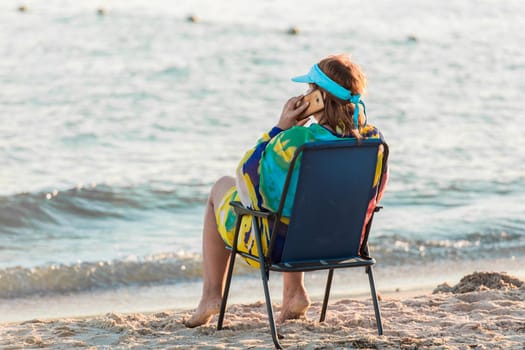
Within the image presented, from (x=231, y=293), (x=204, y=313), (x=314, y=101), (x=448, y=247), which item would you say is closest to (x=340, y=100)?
(x=314, y=101)

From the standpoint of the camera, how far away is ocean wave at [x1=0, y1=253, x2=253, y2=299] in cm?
610

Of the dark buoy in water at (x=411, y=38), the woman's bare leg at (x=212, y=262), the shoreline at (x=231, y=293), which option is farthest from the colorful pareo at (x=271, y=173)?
the dark buoy in water at (x=411, y=38)

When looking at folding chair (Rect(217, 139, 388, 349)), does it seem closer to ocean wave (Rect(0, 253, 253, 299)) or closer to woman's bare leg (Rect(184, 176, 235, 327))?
woman's bare leg (Rect(184, 176, 235, 327))

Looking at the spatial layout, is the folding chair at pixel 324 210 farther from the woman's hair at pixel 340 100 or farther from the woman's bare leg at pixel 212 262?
the woman's bare leg at pixel 212 262

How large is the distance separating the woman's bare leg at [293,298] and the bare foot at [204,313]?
326 millimetres

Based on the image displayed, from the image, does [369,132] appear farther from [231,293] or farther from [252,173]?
[231,293]

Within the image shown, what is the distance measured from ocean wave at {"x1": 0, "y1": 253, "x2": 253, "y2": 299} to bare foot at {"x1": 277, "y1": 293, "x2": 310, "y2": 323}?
207cm

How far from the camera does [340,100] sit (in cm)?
380

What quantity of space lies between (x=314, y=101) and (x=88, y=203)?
510cm

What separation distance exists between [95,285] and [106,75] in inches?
368

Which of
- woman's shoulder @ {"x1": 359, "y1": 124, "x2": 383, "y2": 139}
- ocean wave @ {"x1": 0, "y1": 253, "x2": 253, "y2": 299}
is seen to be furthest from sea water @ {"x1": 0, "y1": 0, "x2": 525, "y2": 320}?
woman's shoulder @ {"x1": 359, "y1": 124, "x2": 383, "y2": 139}

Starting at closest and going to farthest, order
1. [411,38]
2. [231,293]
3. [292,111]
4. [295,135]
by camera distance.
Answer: [295,135]
[292,111]
[231,293]
[411,38]

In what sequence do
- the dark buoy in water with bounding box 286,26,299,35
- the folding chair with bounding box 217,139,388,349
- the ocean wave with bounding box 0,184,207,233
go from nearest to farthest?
the folding chair with bounding box 217,139,388,349, the ocean wave with bounding box 0,184,207,233, the dark buoy in water with bounding box 286,26,299,35

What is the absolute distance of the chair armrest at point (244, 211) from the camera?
3.76 m
